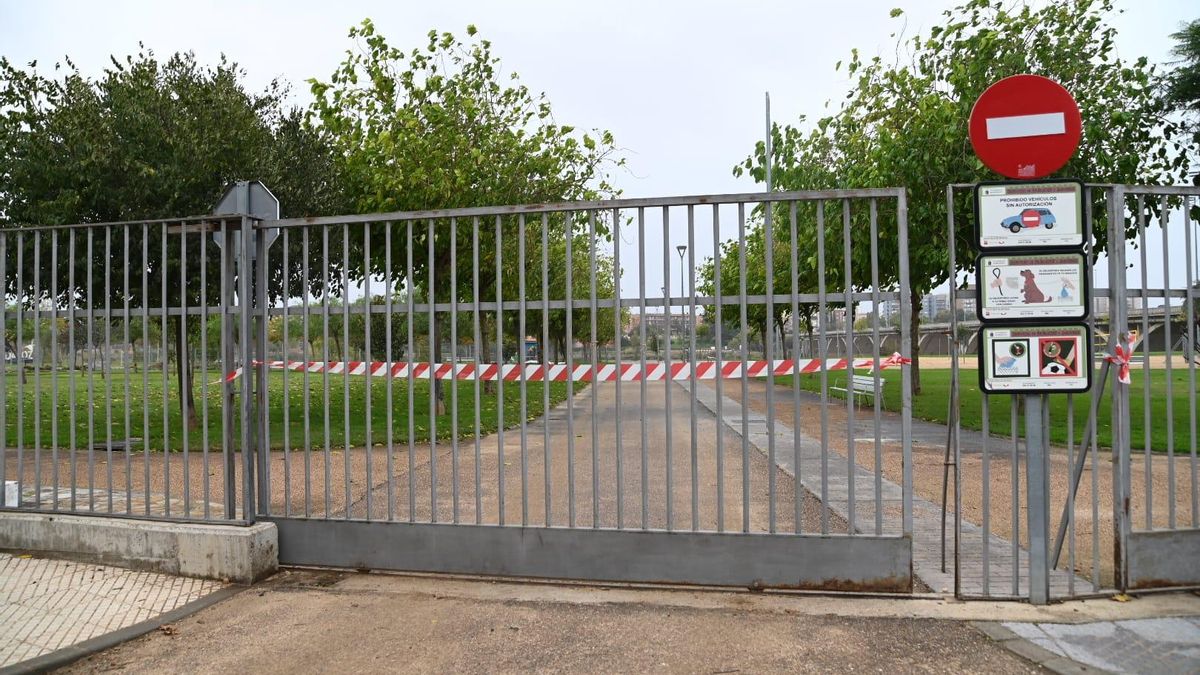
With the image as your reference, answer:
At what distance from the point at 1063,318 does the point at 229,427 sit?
5.40 m

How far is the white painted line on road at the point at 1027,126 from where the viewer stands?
4738 mm

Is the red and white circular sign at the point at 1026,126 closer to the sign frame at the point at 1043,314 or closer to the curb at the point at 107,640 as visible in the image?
the sign frame at the point at 1043,314

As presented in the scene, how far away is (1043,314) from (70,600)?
20.0 feet

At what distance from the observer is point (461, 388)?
2556 cm

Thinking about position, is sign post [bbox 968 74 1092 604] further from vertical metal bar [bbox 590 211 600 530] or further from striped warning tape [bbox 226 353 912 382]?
vertical metal bar [bbox 590 211 600 530]

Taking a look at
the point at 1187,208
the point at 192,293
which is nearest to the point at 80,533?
the point at 1187,208

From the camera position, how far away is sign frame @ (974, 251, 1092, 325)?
4.70m

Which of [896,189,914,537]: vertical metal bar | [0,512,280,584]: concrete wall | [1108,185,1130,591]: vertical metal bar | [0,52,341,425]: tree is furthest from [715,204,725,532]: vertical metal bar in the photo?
[0,52,341,425]: tree

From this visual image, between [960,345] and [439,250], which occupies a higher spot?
[439,250]

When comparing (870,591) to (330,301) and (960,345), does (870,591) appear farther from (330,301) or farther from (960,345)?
(330,301)

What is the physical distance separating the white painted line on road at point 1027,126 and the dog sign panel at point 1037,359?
44.5 inches

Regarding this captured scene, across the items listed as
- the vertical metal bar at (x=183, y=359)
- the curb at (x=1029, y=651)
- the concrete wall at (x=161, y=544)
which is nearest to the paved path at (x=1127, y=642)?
the curb at (x=1029, y=651)

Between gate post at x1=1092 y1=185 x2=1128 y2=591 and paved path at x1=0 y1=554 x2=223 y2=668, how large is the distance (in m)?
5.67

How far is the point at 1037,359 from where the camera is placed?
472cm
